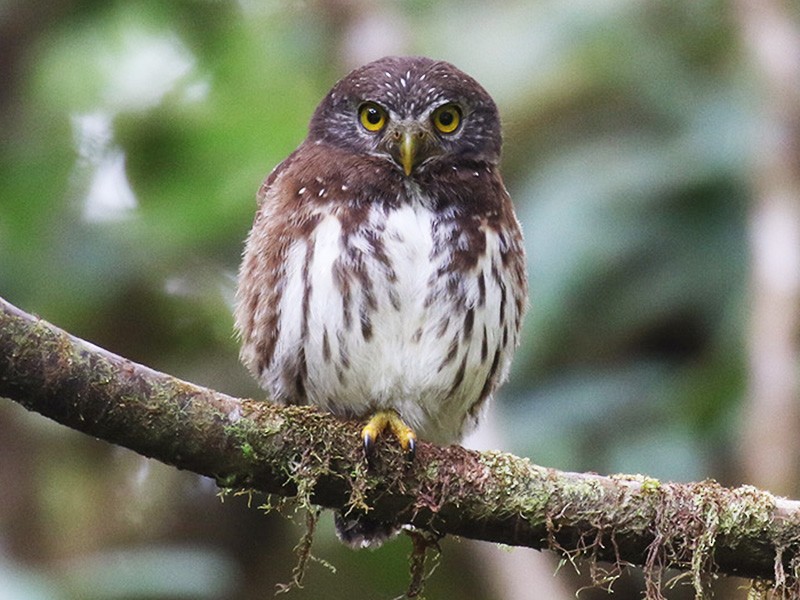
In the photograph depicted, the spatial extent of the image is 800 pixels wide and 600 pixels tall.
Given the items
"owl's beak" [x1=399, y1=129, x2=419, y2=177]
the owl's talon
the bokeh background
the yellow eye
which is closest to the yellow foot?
the owl's talon

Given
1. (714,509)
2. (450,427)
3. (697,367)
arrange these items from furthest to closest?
(697,367), (450,427), (714,509)

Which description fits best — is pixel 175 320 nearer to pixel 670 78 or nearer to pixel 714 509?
pixel 670 78

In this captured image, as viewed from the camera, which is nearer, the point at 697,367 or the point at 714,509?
the point at 714,509

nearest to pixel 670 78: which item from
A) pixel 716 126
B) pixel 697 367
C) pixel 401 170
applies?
pixel 716 126

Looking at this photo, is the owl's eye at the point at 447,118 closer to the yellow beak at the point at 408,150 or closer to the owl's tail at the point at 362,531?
the yellow beak at the point at 408,150

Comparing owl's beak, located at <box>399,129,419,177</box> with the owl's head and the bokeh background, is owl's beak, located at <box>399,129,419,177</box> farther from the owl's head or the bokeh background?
the bokeh background

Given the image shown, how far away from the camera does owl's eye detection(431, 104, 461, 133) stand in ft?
12.9

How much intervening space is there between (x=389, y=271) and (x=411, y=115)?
1.77 feet

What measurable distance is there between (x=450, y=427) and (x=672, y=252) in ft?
6.16

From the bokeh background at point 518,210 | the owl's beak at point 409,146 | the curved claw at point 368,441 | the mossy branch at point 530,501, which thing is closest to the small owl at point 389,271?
the owl's beak at point 409,146

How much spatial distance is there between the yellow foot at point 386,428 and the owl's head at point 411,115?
75 centimetres

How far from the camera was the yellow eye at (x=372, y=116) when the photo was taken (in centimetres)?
390

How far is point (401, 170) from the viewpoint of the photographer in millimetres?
3756

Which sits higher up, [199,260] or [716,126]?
[716,126]
